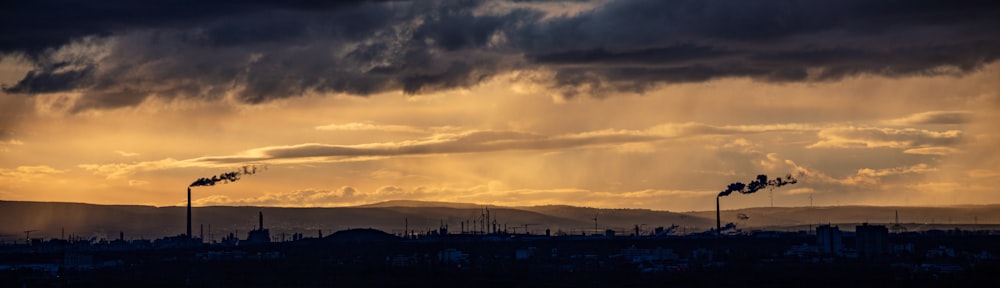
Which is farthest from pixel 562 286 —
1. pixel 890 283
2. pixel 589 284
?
pixel 890 283

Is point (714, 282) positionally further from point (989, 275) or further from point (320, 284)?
point (320, 284)

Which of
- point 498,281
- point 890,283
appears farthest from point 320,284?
point 890,283

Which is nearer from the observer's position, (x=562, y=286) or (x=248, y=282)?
(x=562, y=286)

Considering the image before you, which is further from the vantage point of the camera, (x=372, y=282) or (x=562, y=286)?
(x=372, y=282)

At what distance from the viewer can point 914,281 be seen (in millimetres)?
191750

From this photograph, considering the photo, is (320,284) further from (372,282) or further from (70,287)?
(70,287)

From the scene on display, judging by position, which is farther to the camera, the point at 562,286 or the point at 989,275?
the point at 989,275

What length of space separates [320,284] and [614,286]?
35040 mm

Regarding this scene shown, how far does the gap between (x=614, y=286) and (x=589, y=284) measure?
3623 mm

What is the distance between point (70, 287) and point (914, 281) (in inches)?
3932

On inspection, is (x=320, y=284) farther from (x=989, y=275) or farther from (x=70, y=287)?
(x=989, y=275)

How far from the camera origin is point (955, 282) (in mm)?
188500

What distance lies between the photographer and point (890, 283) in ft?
616

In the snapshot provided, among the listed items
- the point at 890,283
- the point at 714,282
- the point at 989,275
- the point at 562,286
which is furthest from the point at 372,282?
the point at 989,275
